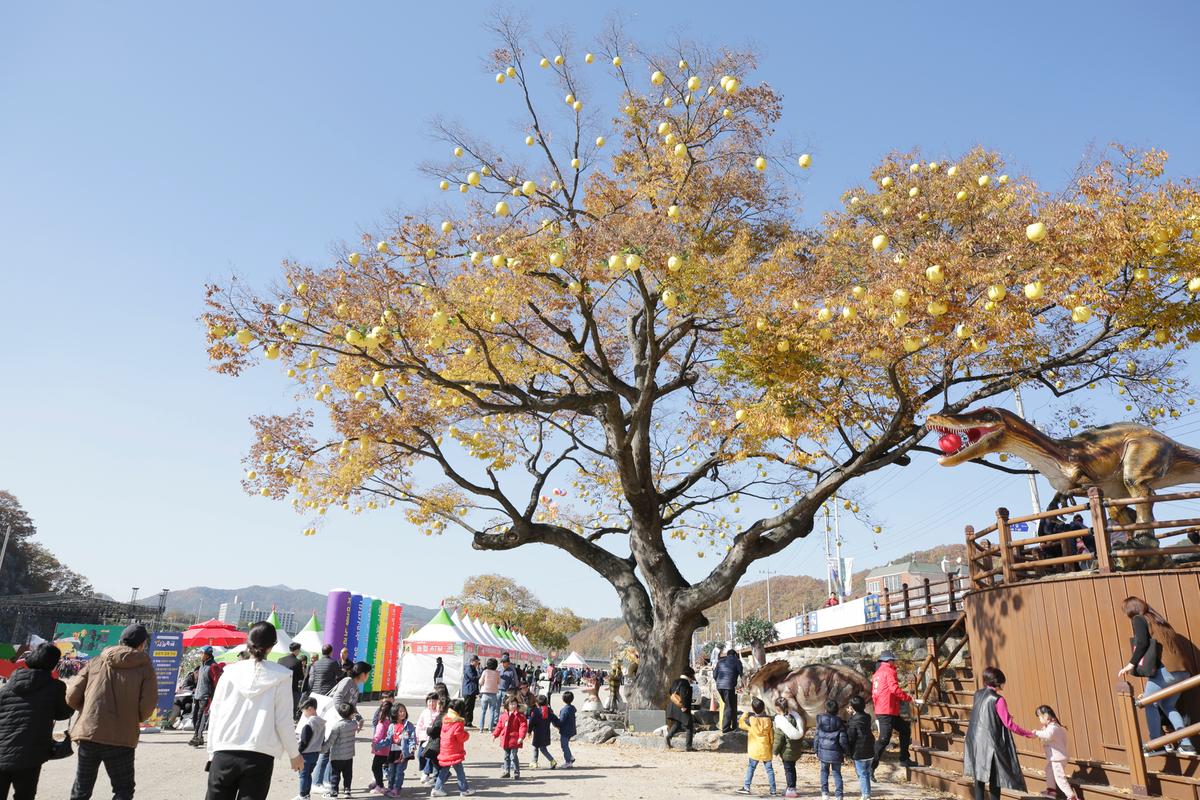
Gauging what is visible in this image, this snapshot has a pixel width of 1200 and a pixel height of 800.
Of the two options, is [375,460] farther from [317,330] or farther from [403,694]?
[403,694]

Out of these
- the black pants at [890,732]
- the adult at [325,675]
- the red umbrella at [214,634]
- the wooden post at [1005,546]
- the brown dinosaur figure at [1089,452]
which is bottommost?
the black pants at [890,732]

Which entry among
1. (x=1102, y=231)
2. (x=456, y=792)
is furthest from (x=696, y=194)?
(x=456, y=792)

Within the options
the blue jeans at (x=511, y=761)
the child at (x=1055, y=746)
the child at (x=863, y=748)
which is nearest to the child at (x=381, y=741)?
the blue jeans at (x=511, y=761)

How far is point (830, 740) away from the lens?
8516mm

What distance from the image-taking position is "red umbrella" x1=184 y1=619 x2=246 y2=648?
20.0 meters

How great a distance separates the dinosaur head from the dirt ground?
480cm

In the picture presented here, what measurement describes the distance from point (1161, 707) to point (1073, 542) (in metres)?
3.40

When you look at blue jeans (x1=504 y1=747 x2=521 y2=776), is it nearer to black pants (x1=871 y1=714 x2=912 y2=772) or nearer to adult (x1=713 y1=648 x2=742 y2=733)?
black pants (x1=871 y1=714 x2=912 y2=772)

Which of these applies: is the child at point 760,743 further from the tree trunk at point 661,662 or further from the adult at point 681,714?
the tree trunk at point 661,662

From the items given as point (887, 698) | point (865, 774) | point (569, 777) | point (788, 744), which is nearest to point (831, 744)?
point (865, 774)

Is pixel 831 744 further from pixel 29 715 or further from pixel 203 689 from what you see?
pixel 203 689

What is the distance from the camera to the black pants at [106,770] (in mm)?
5234

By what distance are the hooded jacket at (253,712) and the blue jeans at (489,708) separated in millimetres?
11417

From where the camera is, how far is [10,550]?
6194cm
